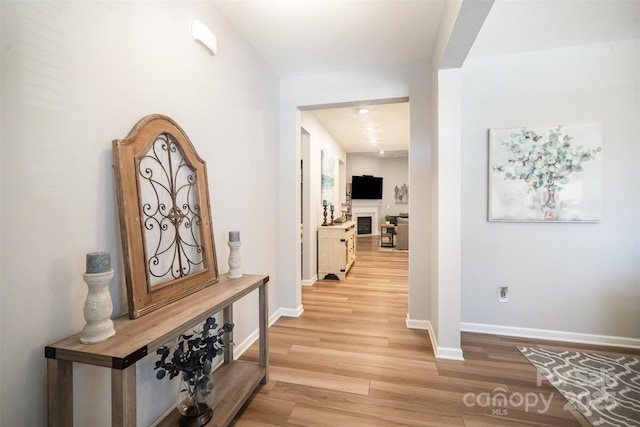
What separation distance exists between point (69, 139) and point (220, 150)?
3.17 ft

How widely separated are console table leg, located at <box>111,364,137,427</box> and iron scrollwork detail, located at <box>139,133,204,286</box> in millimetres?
498

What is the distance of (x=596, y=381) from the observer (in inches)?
70.7

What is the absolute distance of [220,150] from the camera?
1925 mm

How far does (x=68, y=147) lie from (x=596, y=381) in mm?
3274

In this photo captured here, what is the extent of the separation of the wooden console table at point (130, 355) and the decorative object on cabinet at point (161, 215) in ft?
0.32

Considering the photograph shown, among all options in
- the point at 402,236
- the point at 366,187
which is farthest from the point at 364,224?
the point at 402,236

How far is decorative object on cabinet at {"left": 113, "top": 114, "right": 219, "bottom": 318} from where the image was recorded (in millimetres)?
1150

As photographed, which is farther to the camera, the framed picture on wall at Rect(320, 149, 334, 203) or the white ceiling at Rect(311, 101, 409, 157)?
the framed picture on wall at Rect(320, 149, 334, 203)

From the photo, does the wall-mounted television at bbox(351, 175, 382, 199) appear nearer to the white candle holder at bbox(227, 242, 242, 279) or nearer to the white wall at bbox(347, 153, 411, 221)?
the white wall at bbox(347, 153, 411, 221)

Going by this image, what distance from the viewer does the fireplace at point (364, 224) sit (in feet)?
30.6

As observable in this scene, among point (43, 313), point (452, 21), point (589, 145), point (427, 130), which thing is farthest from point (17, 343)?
point (589, 145)

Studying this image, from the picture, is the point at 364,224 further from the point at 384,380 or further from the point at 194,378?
the point at 194,378

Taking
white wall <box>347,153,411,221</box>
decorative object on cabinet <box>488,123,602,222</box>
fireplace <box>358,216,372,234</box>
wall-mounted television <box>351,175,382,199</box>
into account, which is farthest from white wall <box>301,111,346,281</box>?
fireplace <box>358,216,372,234</box>

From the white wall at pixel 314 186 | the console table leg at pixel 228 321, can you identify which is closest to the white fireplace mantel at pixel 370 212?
the white wall at pixel 314 186
